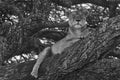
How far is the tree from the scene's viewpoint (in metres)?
4.68

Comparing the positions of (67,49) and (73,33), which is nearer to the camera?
(67,49)

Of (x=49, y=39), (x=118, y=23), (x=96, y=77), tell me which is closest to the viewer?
(x=118, y=23)

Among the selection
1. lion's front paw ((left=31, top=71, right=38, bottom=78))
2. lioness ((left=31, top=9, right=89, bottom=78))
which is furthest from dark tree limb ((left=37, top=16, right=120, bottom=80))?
lioness ((left=31, top=9, right=89, bottom=78))

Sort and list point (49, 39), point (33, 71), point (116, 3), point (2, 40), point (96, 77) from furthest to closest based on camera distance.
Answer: point (49, 39), point (116, 3), point (2, 40), point (96, 77), point (33, 71)

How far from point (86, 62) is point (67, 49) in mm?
535

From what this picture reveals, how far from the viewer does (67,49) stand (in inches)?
208

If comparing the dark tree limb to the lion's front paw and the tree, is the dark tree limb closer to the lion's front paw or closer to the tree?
the tree

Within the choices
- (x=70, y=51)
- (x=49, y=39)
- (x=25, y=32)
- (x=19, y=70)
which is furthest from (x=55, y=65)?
(x=49, y=39)

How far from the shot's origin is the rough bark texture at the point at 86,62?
462 cm

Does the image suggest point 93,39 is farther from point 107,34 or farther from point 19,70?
point 19,70

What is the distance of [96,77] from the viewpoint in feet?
20.0

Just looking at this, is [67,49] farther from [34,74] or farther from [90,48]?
[34,74]

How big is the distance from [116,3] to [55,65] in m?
3.28

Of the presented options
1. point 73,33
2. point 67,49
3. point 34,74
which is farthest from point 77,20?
point 34,74
